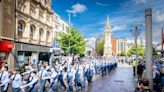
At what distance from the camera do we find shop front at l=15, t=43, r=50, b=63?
3093 centimetres

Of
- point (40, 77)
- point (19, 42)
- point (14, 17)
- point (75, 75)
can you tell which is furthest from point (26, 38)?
point (40, 77)

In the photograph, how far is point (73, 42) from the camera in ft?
177

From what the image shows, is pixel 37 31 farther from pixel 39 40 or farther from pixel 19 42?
pixel 19 42

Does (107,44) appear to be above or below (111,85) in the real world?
above

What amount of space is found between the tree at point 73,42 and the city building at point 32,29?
8860mm

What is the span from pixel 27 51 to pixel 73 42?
21.1 metres

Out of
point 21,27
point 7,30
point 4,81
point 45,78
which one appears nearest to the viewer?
point 4,81

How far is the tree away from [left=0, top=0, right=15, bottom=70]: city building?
24185 millimetres

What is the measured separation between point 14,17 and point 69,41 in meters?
23.8

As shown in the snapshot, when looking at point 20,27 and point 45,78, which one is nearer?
point 45,78

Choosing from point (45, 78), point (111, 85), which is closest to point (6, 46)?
point (111, 85)

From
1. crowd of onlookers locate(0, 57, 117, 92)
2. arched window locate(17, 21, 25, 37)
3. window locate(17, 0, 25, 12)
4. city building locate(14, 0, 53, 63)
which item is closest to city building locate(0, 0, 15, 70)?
city building locate(14, 0, 53, 63)

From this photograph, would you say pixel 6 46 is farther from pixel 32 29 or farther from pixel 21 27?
pixel 32 29

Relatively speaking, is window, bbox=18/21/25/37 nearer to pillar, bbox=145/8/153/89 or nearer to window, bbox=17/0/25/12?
window, bbox=17/0/25/12
